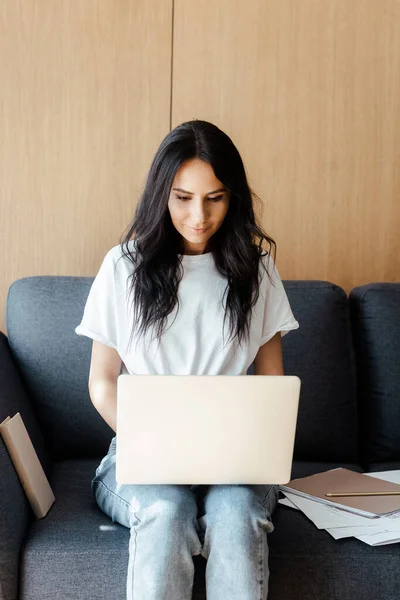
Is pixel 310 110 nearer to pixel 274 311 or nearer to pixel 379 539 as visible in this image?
pixel 274 311

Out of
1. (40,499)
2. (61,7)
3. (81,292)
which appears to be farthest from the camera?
(61,7)

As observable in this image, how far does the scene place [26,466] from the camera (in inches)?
64.9

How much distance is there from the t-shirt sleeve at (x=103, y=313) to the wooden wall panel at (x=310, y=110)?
753 millimetres

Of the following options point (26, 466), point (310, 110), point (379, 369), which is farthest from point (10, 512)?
point (310, 110)

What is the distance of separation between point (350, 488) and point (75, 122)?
1268mm

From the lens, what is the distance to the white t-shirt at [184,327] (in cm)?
172

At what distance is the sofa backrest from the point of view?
81.0 inches

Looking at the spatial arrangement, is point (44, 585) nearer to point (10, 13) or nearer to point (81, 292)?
point (81, 292)

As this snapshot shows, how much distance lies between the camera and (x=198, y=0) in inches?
90.8

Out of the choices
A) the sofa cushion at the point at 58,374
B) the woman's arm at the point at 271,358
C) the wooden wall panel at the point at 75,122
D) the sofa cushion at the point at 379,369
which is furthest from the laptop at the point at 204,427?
the wooden wall panel at the point at 75,122

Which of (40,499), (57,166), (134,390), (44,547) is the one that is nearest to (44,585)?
(44,547)

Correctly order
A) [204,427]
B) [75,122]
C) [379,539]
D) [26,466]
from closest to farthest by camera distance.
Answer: [204,427] < [379,539] < [26,466] < [75,122]

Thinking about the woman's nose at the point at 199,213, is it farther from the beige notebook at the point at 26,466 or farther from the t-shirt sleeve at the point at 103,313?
the beige notebook at the point at 26,466

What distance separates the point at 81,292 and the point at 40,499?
2.10ft
